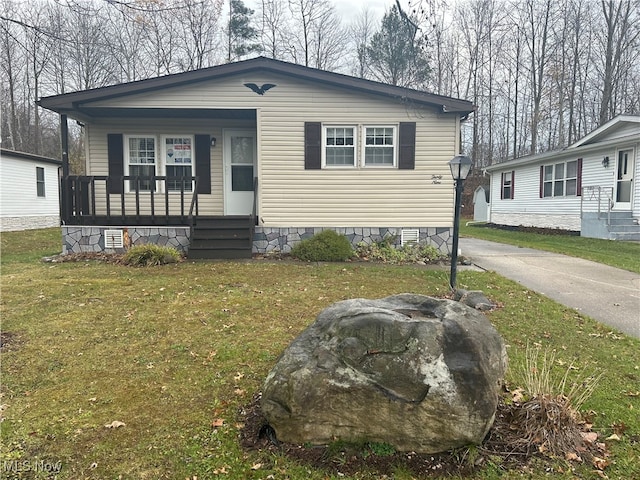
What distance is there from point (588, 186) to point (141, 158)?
15001mm

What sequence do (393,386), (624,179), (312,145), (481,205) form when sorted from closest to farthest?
(393,386) → (312,145) → (624,179) → (481,205)

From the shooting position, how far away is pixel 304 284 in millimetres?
6641

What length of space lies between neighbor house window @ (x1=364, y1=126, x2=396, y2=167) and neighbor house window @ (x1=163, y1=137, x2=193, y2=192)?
4428 millimetres

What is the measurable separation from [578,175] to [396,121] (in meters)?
10.2

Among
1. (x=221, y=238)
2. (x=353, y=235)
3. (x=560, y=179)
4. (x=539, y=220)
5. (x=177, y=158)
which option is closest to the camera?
(x=221, y=238)

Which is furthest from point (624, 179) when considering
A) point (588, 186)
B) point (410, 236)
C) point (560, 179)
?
point (410, 236)

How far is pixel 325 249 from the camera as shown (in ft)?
28.9

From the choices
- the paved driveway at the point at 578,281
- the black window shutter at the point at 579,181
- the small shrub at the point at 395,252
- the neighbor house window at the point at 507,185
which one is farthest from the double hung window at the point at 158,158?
the neighbor house window at the point at 507,185

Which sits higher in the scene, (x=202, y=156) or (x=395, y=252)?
(x=202, y=156)

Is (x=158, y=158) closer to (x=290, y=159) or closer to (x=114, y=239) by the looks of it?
(x=114, y=239)

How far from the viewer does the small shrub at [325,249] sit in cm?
→ 881

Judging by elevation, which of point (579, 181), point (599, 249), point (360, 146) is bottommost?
point (599, 249)

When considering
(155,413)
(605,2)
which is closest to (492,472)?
(155,413)
